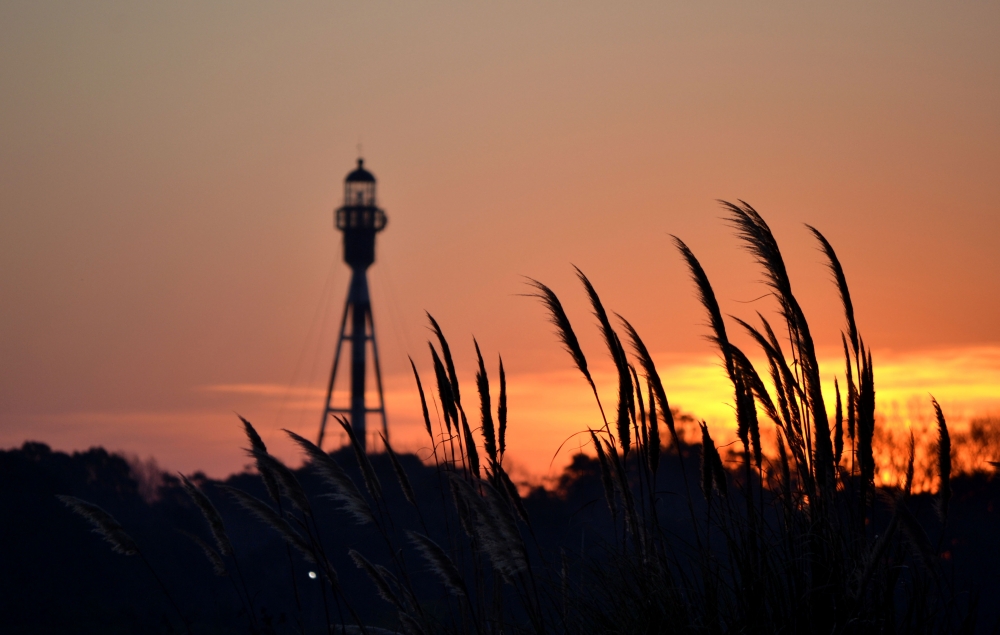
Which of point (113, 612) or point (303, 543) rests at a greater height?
point (303, 543)

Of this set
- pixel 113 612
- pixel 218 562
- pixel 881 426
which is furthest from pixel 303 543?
pixel 113 612

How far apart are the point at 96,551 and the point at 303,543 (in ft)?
93.8

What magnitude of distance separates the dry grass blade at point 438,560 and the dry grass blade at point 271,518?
439 mm

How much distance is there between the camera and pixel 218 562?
4062 millimetres

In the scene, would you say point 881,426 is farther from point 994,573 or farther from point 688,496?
point 688,496

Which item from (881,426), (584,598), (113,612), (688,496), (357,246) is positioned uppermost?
(357,246)

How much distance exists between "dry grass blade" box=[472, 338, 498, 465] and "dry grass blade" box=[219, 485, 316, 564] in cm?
A: 71

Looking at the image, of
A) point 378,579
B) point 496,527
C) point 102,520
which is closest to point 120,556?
point 102,520

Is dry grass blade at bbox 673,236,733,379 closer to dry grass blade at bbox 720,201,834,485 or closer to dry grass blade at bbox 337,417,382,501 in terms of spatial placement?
dry grass blade at bbox 720,201,834,485

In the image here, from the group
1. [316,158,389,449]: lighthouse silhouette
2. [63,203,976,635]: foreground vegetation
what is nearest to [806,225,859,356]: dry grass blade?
[63,203,976,635]: foreground vegetation

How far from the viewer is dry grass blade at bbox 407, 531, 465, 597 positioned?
3.27 metres

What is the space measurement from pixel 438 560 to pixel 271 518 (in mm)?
596

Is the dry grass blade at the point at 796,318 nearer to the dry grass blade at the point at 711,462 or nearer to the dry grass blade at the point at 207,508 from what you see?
the dry grass blade at the point at 711,462

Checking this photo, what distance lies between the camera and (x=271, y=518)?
11.4ft
